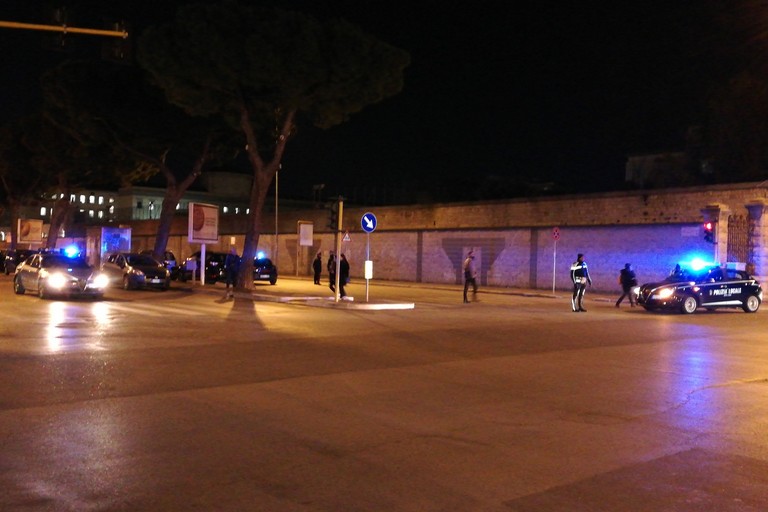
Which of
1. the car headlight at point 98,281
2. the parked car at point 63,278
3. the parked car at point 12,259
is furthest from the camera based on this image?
the parked car at point 12,259

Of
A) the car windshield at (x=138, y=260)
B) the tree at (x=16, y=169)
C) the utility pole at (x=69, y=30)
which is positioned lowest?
the car windshield at (x=138, y=260)

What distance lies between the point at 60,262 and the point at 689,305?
2054 centimetres

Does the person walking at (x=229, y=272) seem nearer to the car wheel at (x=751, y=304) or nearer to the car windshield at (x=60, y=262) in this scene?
the car windshield at (x=60, y=262)

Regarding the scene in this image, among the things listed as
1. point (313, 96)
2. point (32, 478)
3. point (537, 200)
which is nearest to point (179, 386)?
point (32, 478)

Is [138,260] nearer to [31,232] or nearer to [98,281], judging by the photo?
[98,281]

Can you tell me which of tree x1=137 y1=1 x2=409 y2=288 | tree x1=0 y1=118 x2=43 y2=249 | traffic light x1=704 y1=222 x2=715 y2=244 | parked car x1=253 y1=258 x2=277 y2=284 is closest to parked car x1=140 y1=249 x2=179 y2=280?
parked car x1=253 y1=258 x2=277 y2=284

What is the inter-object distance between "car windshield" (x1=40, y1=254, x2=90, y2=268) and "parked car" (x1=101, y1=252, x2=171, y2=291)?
429 cm

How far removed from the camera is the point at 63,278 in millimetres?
23766

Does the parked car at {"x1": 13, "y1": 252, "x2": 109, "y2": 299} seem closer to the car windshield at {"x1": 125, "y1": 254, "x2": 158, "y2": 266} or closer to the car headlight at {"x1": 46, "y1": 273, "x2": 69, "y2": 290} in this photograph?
the car headlight at {"x1": 46, "y1": 273, "x2": 69, "y2": 290}

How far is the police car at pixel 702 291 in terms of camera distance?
76.8ft

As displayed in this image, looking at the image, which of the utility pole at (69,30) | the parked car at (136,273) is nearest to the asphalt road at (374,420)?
the utility pole at (69,30)

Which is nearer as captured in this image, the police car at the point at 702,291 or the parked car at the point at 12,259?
the police car at the point at 702,291

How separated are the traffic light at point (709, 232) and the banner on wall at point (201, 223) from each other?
2070 cm

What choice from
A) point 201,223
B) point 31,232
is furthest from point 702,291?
point 31,232
